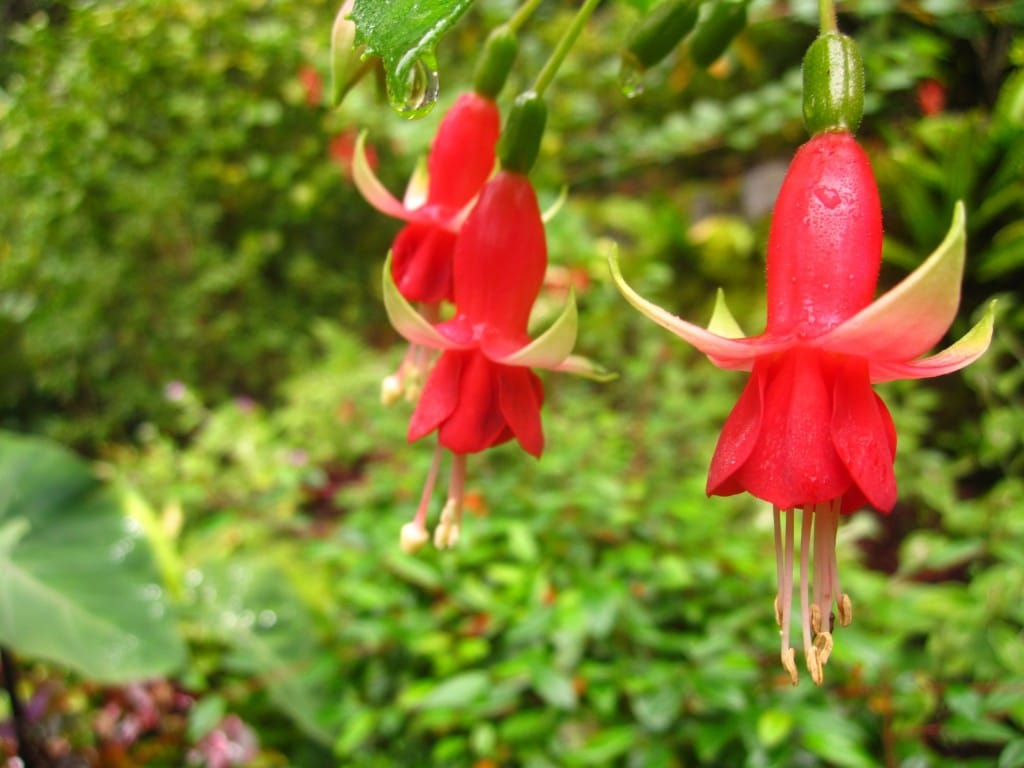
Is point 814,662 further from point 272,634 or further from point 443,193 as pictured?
point 272,634

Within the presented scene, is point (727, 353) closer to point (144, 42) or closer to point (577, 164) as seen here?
point (577, 164)

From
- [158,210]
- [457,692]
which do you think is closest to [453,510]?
[457,692]

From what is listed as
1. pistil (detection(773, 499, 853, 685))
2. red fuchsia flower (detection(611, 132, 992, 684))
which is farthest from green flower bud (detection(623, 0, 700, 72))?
pistil (detection(773, 499, 853, 685))

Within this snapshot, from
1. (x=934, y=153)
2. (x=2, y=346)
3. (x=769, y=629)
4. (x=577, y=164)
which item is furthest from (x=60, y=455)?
(x=934, y=153)

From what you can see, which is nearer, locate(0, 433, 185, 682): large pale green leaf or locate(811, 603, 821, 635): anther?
locate(811, 603, 821, 635): anther

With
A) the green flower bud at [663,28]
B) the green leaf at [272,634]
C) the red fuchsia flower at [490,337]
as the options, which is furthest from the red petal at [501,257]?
the green leaf at [272,634]

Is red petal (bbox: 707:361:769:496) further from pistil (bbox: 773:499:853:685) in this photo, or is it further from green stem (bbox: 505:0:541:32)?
green stem (bbox: 505:0:541:32)
